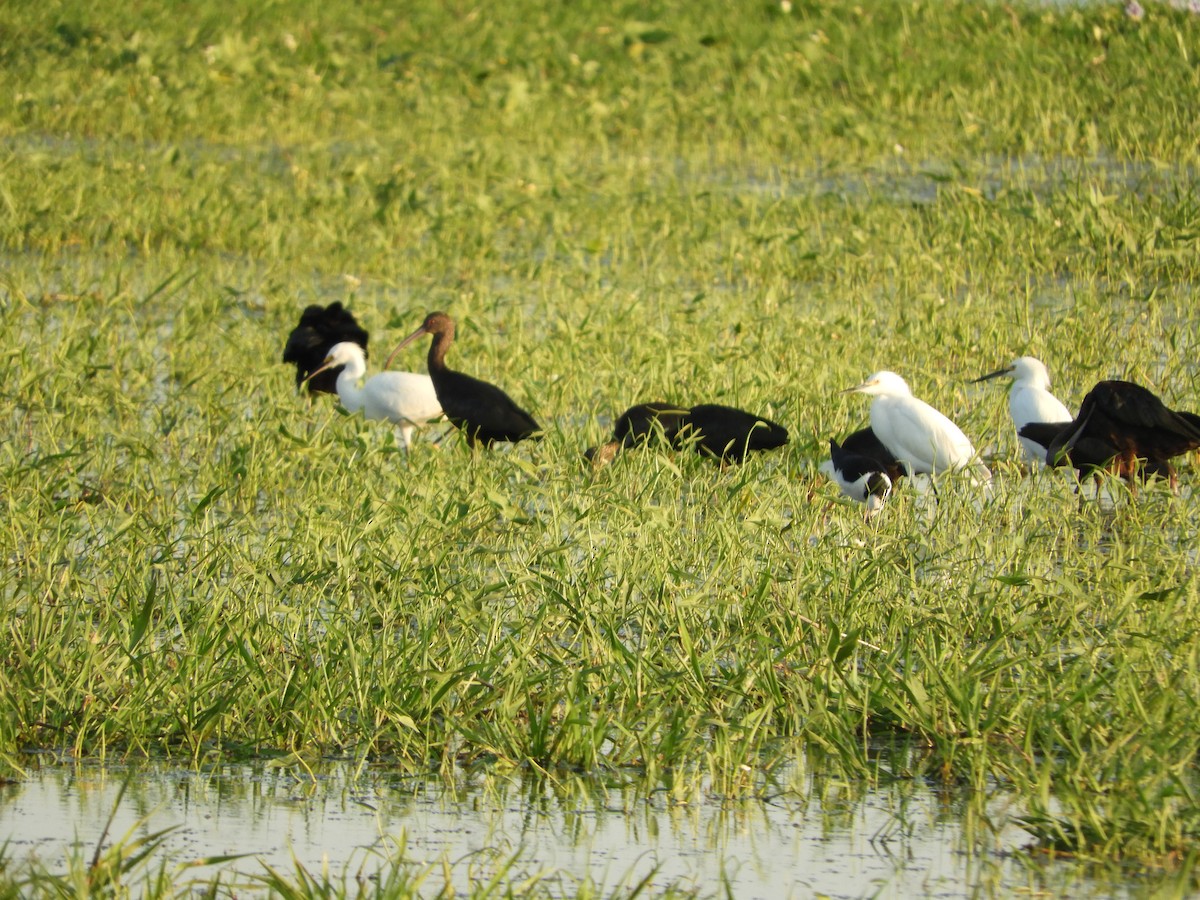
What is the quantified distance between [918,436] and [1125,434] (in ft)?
2.49

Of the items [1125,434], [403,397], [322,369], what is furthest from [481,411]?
[1125,434]

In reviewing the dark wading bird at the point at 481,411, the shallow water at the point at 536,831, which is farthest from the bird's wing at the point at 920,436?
the shallow water at the point at 536,831

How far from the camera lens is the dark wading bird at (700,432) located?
269 inches

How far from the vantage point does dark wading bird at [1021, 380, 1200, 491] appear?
6.46 meters

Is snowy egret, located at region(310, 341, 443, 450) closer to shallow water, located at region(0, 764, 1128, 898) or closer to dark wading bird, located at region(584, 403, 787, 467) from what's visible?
dark wading bird, located at region(584, 403, 787, 467)

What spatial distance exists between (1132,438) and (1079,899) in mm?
3480

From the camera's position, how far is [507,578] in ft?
16.5

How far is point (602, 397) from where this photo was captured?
816cm

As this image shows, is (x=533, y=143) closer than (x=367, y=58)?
Yes

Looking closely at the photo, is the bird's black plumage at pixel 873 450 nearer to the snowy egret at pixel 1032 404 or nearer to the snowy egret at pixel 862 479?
the snowy egret at pixel 862 479

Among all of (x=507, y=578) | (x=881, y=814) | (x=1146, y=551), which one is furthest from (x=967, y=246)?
(x=881, y=814)

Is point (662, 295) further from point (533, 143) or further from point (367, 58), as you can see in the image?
point (367, 58)

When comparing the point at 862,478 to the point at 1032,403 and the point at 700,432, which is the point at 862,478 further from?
the point at 1032,403

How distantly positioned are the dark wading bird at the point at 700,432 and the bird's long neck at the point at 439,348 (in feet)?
3.80
